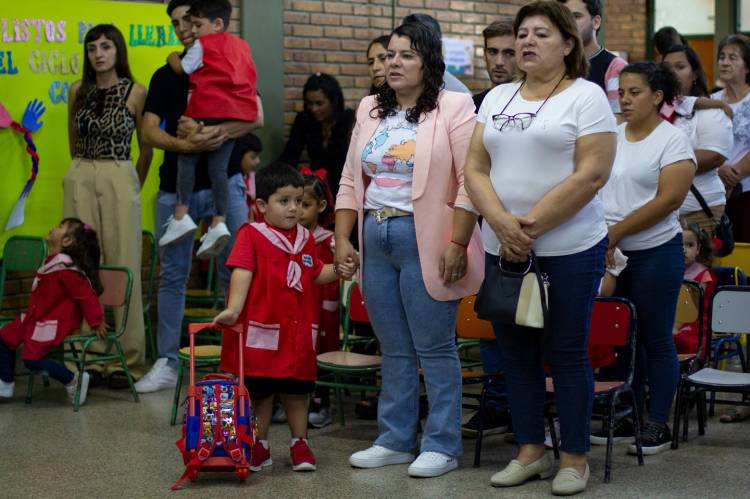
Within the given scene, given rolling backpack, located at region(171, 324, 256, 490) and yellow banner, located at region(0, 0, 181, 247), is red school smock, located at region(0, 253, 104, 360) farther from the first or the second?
rolling backpack, located at region(171, 324, 256, 490)

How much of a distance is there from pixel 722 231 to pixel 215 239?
2.81 metres

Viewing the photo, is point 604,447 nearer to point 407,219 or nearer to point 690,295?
point 690,295

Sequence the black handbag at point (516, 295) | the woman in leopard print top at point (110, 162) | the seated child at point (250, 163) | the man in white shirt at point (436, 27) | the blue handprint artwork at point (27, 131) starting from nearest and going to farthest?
the black handbag at point (516, 295) → the man in white shirt at point (436, 27) → the woman in leopard print top at point (110, 162) → the blue handprint artwork at point (27, 131) → the seated child at point (250, 163)

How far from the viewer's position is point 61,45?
24.4ft

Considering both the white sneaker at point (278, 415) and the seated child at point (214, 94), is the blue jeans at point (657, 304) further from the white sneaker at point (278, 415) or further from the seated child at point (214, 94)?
the seated child at point (214, 94)

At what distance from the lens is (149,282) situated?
7.58 metres

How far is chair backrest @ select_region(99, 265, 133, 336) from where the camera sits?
6.53 meters

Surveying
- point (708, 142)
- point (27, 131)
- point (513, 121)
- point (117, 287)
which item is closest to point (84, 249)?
point (117, 287)

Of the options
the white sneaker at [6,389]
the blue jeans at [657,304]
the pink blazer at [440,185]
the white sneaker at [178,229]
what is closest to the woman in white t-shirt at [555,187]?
the pink blazer at [440,185]

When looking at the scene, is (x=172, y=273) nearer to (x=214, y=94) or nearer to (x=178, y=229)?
(x=178, y=229)

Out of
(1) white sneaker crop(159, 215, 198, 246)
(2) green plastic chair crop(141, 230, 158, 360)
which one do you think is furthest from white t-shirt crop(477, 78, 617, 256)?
(2) green plastic chair crop(141, 230, 158, 360)

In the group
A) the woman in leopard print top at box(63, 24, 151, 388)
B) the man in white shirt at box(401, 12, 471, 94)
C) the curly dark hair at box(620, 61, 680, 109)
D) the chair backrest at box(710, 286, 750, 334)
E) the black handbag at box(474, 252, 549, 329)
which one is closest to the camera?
the black handbag at box(474, 252, 549, 329)

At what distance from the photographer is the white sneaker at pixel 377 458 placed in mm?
4891

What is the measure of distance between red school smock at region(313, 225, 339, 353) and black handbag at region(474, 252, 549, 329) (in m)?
1.57
